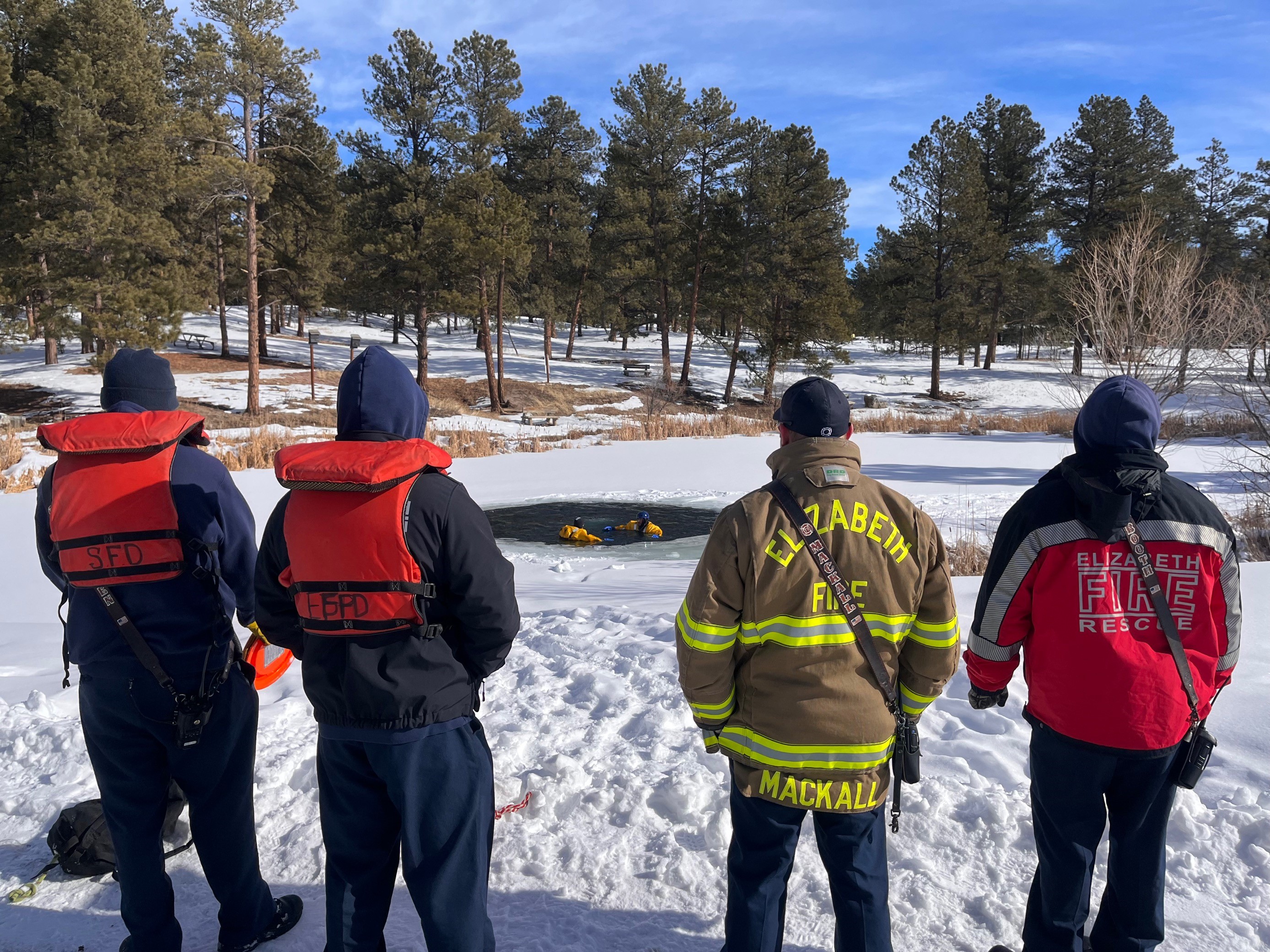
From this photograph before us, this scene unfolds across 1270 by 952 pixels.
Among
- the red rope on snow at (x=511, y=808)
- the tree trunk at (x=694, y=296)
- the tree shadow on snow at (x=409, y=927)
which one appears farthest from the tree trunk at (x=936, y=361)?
the tree shadow on snow at (x=409, y=927)

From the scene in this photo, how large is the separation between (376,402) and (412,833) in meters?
A: 1.16

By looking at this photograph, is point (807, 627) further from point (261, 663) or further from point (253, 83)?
point (253, 83)

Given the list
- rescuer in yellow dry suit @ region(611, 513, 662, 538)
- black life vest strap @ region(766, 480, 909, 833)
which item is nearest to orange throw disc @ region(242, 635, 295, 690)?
black life vest strap @ region(766, 480, 909, 833)

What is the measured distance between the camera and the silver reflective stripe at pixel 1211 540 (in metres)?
2.23

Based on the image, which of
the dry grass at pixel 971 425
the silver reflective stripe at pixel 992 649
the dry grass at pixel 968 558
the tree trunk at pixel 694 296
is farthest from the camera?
the tree trunk at pixel 694 296

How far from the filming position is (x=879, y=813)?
2.29 m

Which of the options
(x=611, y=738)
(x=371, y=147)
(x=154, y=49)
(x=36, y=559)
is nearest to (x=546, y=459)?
(x=36, y=559)

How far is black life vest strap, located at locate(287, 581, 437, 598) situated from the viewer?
7.09 feet

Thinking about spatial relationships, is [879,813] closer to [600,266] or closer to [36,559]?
[36,559]

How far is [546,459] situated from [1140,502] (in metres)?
15.0

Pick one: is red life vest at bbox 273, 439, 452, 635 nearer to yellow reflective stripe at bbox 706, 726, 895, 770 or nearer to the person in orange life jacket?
the person in orange life jacket

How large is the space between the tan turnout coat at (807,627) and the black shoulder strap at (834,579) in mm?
16

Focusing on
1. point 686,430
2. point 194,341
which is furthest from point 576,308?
point 686,430

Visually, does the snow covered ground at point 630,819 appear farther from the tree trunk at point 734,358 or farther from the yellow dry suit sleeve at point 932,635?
the tree trunk at point 734,358
